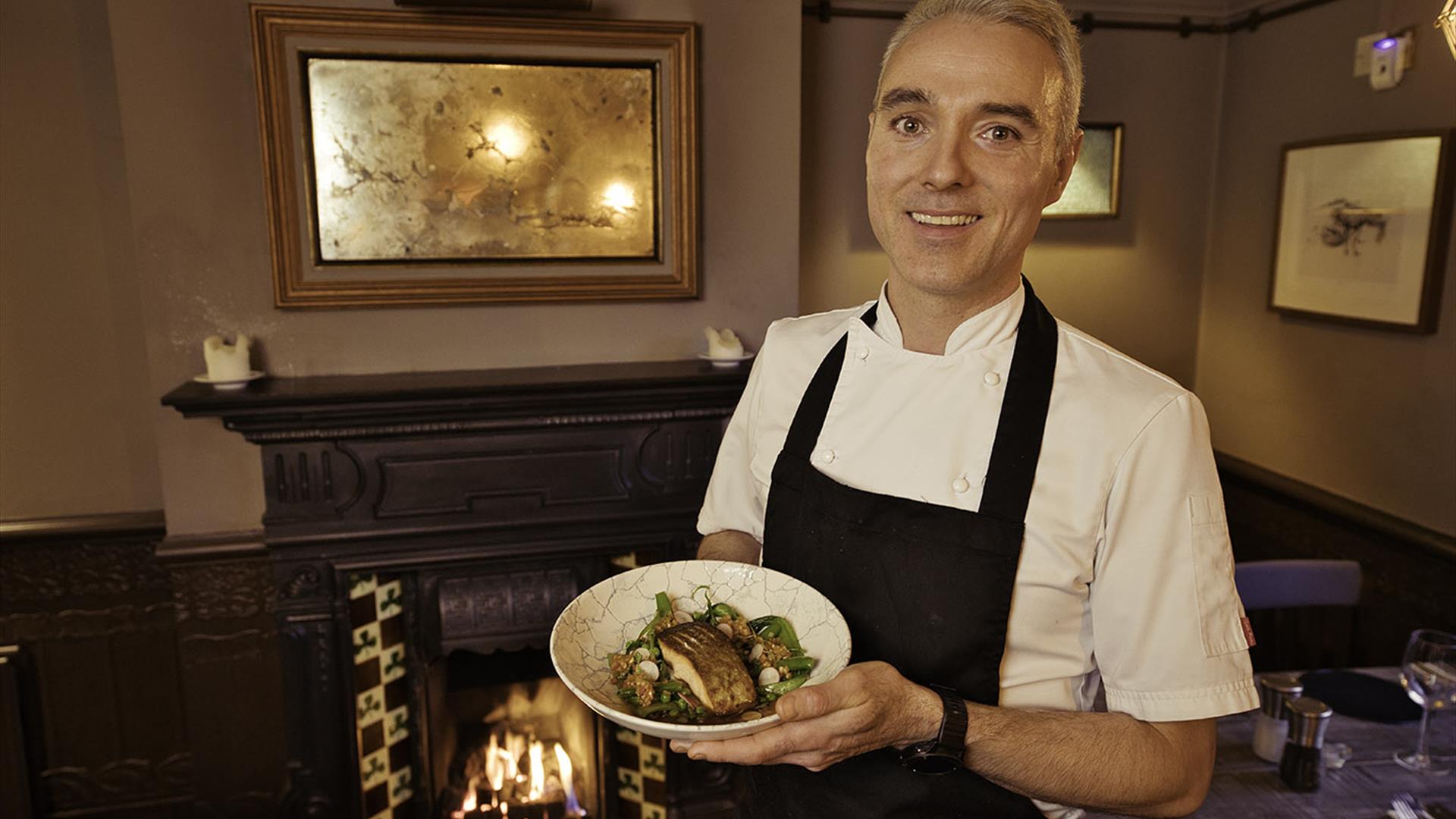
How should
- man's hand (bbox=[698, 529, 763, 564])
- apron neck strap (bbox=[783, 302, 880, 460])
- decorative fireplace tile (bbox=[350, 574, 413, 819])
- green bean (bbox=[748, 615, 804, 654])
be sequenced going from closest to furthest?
green bean (bbox=[748, 615, 804, 654]), apron neck strap (bbox=[783, 302, 880, 460]), man's hand (bbox=[698, 529, 763, 564]), decorative fireplace tile (bbox=[350, 574, 413, 819])

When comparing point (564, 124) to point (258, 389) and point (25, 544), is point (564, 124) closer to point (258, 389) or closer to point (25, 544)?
point (258, 389)

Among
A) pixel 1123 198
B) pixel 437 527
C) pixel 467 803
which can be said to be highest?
pixel 1123 198

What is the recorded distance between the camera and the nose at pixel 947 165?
3.85 ft

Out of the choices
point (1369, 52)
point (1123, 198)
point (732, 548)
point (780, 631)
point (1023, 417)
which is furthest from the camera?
point (1123, 198)

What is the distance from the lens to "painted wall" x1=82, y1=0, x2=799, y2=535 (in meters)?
2.55

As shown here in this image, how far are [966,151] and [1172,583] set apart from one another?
62 cm

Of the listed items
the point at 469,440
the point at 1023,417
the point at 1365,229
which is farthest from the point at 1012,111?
the point at 1365,229

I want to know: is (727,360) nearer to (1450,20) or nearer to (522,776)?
(522,776)

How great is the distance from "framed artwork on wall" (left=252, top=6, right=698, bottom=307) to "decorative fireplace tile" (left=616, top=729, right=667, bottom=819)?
1.56 meters

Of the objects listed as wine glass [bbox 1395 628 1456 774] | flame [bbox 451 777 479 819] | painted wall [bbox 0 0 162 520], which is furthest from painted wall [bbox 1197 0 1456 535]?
painted wall [bbox 0 0 162 520]

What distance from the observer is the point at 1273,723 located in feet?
6.02

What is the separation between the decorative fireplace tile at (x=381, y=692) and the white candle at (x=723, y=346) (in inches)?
49.9

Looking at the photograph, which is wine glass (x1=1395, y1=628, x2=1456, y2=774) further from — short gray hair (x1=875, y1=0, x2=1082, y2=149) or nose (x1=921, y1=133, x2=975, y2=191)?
nose (x1=921, y1=133, x2=975, y2=191)

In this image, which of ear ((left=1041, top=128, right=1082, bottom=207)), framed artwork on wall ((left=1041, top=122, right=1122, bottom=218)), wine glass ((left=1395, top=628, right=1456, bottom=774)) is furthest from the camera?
framed artwork on wall ((left=1041, top=122, right=1122, bottom=218))
